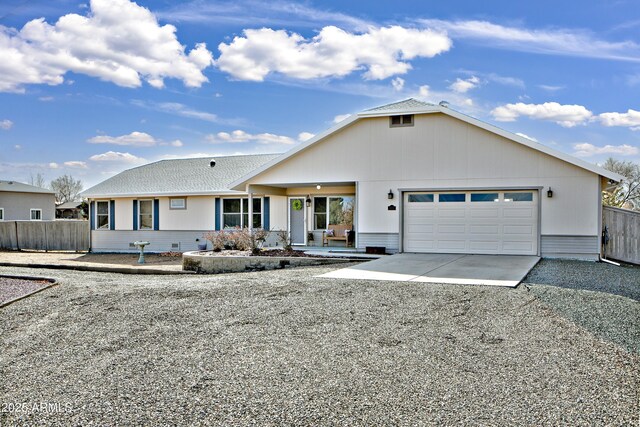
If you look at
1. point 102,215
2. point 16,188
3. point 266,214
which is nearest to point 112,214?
point 102,215

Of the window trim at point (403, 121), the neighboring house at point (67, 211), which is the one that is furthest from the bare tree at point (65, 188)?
the window trim at point (403, 121)

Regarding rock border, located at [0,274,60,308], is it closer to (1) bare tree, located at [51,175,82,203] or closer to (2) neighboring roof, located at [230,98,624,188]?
(2) neighboring roof, located at [230,98,624,188]

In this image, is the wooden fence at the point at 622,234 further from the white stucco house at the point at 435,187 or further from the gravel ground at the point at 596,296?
the gravel ground at the point at 596,296

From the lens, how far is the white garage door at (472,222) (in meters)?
15.2

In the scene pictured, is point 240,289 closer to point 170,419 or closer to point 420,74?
point 170,419

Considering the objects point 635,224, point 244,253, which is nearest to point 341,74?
point 244,253

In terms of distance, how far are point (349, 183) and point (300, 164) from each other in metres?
1.86

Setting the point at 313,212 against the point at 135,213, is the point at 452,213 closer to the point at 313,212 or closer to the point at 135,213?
the point at 313,212

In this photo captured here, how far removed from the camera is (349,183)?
17.5 meters

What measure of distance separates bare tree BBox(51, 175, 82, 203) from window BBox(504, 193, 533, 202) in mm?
60084

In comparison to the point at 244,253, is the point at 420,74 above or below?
above

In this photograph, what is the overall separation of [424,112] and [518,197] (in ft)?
12.9

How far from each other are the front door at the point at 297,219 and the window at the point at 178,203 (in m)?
5.64

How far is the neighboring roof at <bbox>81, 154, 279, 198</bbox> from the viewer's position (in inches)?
894
